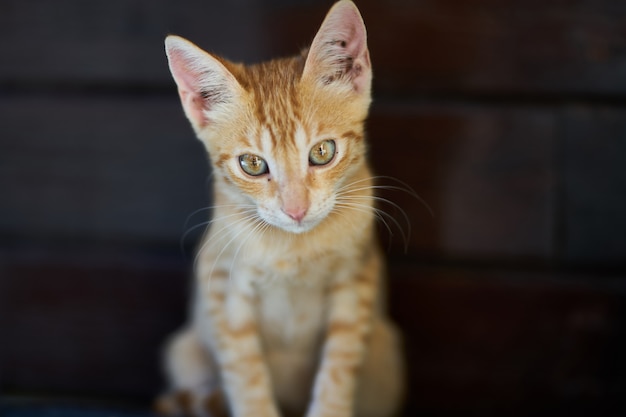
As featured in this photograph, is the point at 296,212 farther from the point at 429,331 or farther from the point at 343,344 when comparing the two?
the point at 429,331

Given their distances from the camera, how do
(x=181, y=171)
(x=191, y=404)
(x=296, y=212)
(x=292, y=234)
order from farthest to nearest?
(x=181, y=171) → (x=191, y=404) → (x=292, y=234) → (x=296, y=212)

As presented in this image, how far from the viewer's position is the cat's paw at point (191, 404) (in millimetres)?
1452

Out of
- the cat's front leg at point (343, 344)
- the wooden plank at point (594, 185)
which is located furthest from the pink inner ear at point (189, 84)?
the wooden plank at point (594, 185)

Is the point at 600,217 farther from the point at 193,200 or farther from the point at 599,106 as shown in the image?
the point at 193,200

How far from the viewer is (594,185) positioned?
5.19ft

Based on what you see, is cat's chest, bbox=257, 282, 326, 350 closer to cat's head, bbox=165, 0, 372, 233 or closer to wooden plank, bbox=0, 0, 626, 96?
cat's head, bbox=165, 0, 372, 233

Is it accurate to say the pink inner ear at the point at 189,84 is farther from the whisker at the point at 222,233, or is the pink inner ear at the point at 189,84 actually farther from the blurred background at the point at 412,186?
the blurred background at the point at 412,186

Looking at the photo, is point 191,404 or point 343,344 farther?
point 191,404

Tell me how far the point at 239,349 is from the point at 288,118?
444mm

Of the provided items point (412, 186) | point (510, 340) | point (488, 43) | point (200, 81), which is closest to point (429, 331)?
point (510, 340)

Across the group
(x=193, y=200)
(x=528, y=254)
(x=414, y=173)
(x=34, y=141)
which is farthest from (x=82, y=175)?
(x=528, y=254)

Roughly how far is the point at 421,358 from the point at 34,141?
1.09 meters

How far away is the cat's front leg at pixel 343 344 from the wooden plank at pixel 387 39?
0.52 metres

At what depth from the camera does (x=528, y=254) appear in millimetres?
1627
